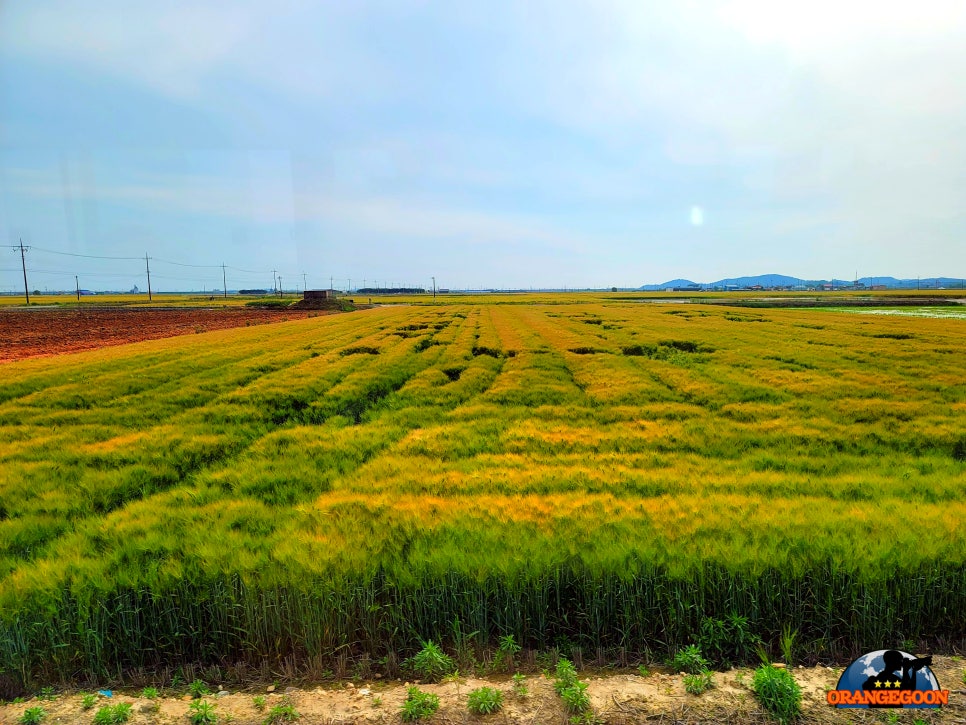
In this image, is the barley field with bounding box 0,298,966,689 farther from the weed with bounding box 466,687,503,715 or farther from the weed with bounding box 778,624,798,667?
the weed with bounding box 466,687,503,715

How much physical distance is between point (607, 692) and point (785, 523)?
141 inches

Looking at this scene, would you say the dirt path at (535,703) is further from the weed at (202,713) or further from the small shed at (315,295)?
the small shed at (315,295)

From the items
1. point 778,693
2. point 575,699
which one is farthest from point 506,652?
point 778,693

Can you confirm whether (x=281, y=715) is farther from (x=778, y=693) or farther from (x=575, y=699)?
(x=778, y=693)

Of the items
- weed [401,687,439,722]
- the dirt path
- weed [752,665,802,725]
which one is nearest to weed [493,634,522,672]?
the dirt path

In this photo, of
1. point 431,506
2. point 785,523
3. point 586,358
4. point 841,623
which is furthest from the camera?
point 586,358

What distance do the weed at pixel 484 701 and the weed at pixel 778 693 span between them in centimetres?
209

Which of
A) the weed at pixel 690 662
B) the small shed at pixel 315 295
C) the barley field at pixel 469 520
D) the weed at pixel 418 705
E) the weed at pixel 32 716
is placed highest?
the small shed at pixel 315 295

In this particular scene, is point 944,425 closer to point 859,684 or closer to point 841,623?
point 841,623

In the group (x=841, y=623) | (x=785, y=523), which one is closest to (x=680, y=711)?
(x=841, y=623)

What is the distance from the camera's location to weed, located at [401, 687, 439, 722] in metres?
3.49

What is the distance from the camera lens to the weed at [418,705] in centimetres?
349

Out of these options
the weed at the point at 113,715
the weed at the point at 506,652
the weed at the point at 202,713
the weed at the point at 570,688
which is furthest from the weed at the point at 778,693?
the weed at the point at 113,715

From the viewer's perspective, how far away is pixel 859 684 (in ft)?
12.1
